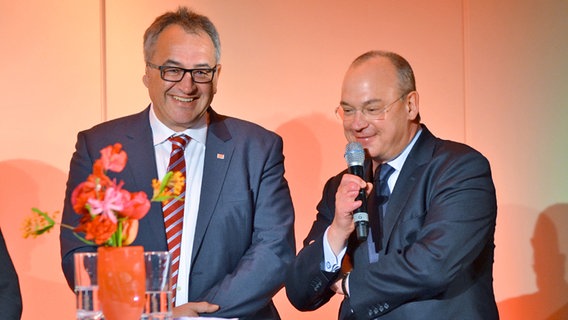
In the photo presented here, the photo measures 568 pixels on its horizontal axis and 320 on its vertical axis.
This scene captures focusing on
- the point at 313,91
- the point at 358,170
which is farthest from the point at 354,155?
the point at 313,91

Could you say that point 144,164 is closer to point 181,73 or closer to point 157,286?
point 181,73

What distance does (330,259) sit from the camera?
3.35 meters

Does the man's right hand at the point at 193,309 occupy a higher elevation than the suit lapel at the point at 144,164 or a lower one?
lower

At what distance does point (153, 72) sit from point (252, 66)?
4.45 feet

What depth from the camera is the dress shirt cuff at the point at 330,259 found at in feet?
10.9

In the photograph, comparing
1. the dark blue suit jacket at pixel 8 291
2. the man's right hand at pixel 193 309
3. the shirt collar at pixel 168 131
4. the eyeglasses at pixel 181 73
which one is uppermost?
the eyeglasses at pixel 181 73

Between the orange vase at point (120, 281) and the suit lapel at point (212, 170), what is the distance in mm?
1090

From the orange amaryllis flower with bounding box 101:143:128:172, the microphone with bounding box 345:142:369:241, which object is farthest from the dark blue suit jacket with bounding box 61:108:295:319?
the orange amaryllis flower with bounding box 101:143:128:172

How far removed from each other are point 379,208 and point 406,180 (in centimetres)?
16

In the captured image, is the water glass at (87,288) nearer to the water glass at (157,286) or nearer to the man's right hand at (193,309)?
the water glass at (157,286)

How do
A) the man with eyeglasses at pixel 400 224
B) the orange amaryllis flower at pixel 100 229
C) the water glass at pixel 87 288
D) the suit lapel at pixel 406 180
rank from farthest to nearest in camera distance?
the suit lapel at pixel 406 180 < the man with eyeglasses at pixel 400 224 < the water glass at pixel 87 288 < the orange amaryllis flower at pixel 100 229

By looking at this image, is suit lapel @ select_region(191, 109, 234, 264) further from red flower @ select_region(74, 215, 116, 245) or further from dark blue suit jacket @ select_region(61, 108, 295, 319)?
red flower @ select_region(74, 215, 116, 245)

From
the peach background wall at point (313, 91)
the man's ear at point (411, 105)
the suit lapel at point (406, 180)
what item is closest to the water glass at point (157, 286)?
the suit lapel at point (406, 180)

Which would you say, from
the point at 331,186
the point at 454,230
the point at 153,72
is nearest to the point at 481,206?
the point at 454,230
